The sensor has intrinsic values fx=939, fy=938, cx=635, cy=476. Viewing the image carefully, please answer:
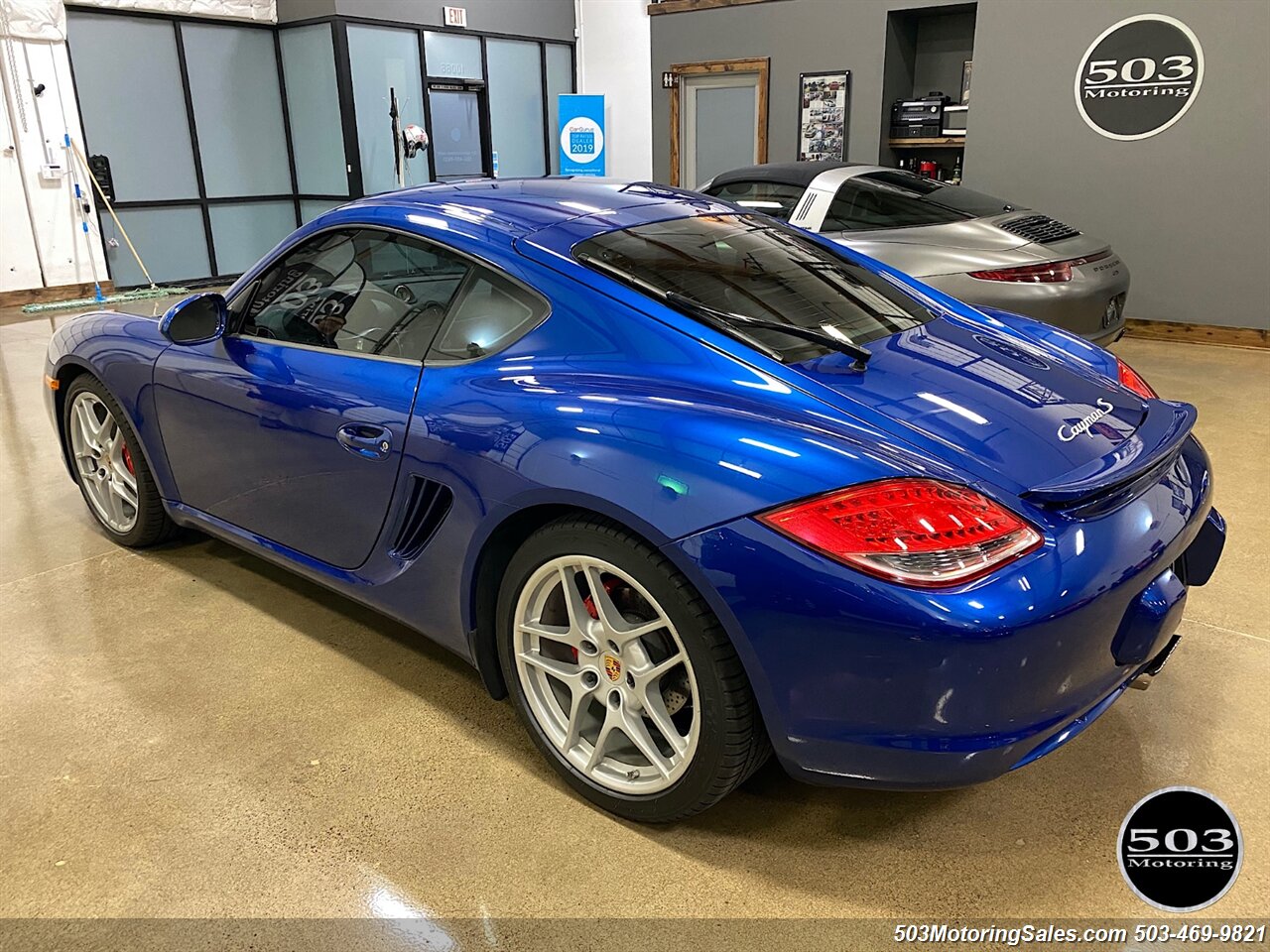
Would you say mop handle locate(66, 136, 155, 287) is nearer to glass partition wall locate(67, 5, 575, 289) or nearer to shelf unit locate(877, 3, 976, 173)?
glass partition wall locate(67, 5, 575, 289)

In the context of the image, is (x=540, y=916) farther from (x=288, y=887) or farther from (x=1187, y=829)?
(x=1187, y=829)

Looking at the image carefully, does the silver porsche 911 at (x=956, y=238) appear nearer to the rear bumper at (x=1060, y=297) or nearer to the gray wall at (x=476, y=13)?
the rear bumper at (x=1060, y=297)

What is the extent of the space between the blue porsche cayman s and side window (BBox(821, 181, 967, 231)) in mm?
3021

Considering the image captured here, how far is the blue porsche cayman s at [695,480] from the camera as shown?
159 cm

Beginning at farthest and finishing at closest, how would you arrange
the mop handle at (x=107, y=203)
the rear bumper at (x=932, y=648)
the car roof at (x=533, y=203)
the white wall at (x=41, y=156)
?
the mop handle at (x=107, y=203), the white wall at (x=41, y=156), the car roof at (x=533, y=203), the rear bumper at (x=932, y=648)

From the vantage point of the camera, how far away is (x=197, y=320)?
2756 millimetres

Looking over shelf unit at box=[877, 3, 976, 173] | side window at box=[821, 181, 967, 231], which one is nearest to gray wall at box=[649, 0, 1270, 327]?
shelf unit at box=[877, 3, 976, 173]

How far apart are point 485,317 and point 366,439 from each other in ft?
1.38

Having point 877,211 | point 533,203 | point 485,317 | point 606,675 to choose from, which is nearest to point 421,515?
point 485,317

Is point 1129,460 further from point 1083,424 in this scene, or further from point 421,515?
point 421,515

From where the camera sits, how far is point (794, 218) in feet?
18.9

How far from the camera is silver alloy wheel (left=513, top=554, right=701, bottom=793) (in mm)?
1891

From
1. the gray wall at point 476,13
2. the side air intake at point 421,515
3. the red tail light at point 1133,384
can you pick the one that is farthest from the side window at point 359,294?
the gray wall at point 476,13

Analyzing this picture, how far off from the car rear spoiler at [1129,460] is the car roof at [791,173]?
13.6 ft
